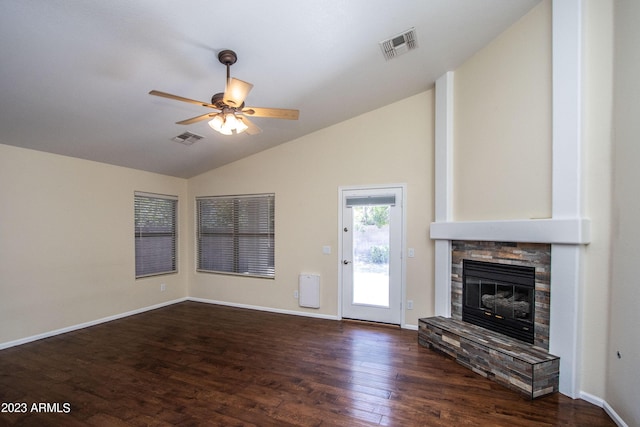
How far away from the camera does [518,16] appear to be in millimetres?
2785

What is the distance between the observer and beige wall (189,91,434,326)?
154 inches

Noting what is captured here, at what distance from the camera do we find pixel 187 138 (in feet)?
13.1

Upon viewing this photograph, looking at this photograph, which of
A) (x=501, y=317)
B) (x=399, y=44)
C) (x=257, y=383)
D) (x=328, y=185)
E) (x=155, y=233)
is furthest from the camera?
(x=155, y=233)

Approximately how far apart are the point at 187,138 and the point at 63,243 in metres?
2.15

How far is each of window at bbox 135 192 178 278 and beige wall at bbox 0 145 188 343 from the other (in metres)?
0.16

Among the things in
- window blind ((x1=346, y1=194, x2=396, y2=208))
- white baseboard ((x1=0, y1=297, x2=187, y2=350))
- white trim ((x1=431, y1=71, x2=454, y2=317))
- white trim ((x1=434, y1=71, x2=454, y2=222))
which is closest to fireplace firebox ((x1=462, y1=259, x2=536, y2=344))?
white trim ((x1=431, y1=71, x2=454, y2=317))

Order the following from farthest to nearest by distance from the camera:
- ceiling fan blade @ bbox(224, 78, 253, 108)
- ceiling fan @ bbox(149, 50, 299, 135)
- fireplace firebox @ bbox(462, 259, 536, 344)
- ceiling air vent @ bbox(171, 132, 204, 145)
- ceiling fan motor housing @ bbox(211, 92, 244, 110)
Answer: ceiling air vent @ bbox(171, 132, 204, 145) < fireplace firebox @ bbox(462, 259, 536, 344) < ceiling fan motor housing @ bbox(211, 92, 244, 110) < ceiling fan @ bbox(149, 50, 299, 135) < ceiling fan blade @ bbox(224, 78, 253, 108)

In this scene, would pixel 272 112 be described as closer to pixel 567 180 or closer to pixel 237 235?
pixel 567 180

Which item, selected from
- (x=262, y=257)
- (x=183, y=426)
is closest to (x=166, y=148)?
(x=262, y=257)

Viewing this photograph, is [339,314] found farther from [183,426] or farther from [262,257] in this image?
[183,426]

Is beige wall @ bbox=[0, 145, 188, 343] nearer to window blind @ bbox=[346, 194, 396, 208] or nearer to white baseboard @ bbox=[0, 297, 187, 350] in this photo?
white baseboard @ bbox=[0, 297, 187, 350]

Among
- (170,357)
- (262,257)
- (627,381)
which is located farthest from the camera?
(262,257)

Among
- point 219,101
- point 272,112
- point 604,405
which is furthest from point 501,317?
point 219,101

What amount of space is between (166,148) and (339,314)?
138 inches
